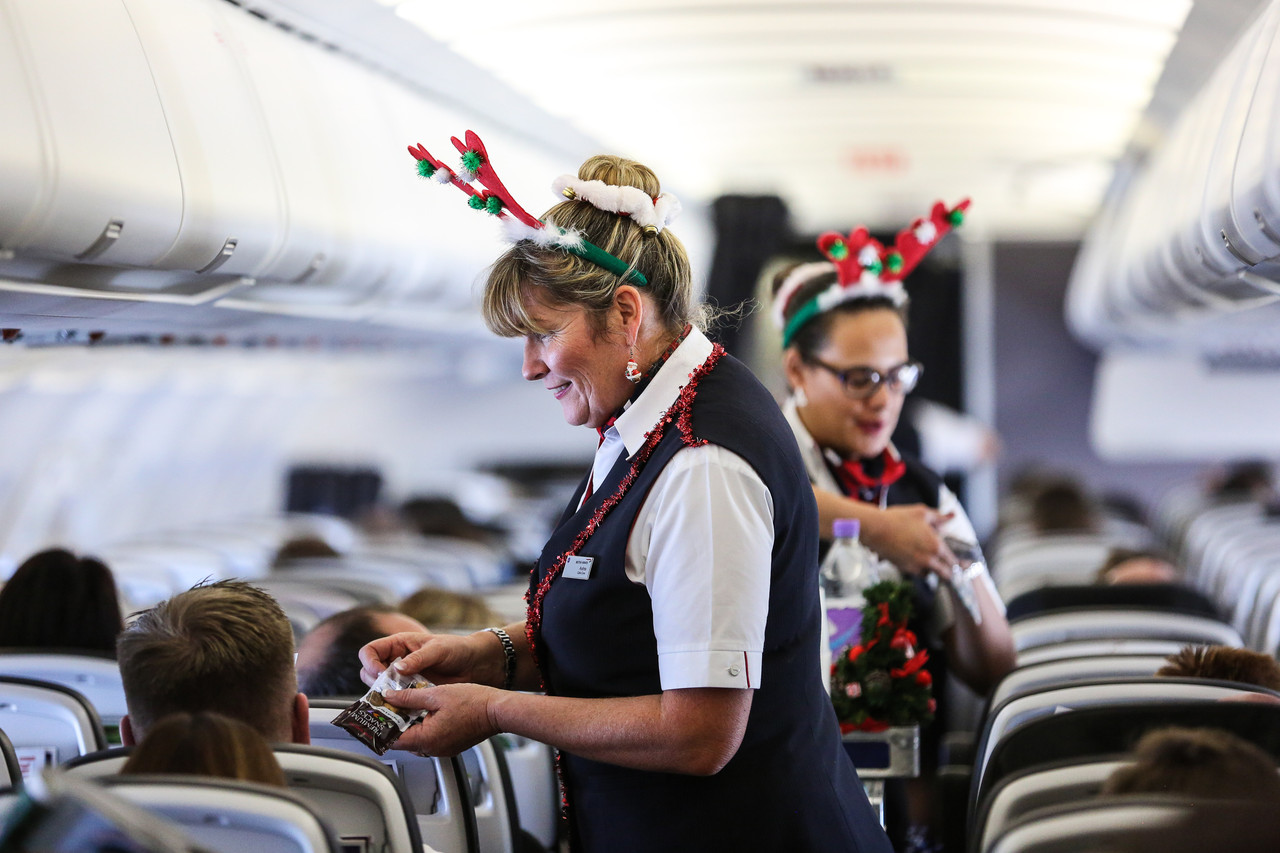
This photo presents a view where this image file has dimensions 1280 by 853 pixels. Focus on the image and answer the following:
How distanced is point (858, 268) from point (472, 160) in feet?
4.84

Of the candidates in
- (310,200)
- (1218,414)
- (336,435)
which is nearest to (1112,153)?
(310,200)

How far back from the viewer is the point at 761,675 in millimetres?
2262

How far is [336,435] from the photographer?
647 inches

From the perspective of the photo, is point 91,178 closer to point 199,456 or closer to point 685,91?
point 685,91

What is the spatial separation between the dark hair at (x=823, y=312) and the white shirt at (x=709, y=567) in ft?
4.83

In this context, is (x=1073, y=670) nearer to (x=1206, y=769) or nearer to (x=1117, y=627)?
(x=1117, y=627)

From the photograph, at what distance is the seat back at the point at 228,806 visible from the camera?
177 cm

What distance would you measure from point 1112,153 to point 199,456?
36.5 ft

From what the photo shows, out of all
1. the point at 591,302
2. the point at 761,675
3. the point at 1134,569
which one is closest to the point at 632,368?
the point at 591,302

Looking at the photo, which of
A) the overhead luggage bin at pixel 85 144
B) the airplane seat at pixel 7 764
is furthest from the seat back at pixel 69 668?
the overhead luggage bin at pixel 85 144

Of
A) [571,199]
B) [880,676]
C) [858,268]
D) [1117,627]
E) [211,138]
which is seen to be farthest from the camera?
[1117,627]

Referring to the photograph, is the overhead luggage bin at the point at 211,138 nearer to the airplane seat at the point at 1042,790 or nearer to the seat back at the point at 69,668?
the seat back at the point at 69,668

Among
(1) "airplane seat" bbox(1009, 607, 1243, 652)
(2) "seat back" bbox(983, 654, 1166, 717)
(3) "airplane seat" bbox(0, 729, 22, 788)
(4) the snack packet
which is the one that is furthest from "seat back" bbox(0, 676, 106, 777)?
(1) "airplane seat" bbox(1009, 607, 1243, 652)

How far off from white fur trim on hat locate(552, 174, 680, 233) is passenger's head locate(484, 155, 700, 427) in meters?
0.02
